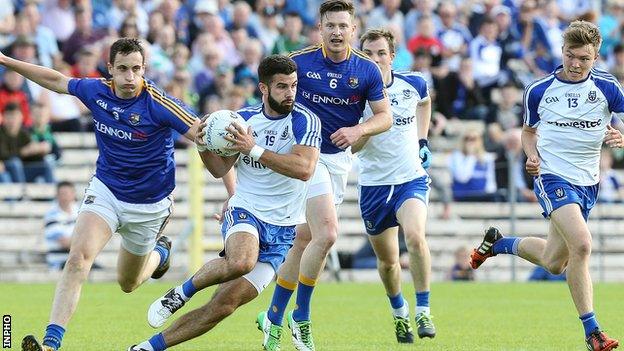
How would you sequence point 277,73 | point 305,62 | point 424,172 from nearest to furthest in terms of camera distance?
point 277,73, point 305,62, point 424,172

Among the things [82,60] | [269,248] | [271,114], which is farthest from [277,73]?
[82,60]

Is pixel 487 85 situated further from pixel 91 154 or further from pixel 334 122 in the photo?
pixel 334 122

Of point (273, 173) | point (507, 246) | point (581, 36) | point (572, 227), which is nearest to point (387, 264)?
point (507, 246)

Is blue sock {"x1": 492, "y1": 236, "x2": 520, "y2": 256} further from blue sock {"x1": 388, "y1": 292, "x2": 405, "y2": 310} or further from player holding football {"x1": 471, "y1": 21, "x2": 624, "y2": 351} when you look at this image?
blue sock {"x1": 388, "y1": 292, "x2": 405, "y2": 310}

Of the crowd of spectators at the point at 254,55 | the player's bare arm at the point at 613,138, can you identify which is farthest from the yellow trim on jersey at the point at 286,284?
the crowd of spectators at the point at 254,55

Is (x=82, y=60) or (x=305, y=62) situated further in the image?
(x=82, y=60)

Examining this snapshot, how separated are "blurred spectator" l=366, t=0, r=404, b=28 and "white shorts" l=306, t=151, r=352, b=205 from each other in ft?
39.8

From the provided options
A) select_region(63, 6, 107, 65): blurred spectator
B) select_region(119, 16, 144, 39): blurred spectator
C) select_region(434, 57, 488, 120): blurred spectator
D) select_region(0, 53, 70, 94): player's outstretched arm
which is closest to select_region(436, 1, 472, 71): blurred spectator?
select_region(434, 57, 488, 120): blurred spectator

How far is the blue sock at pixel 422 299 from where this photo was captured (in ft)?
39.4

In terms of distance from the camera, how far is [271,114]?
10266 millimetres

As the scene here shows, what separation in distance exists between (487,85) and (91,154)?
6.94 m

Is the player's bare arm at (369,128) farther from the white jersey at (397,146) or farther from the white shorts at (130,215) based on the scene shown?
the white shorts at (130,215)

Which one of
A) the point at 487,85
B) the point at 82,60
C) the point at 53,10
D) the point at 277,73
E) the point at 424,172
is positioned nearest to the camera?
the point at 277,73

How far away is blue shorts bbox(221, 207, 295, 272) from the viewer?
9.97m
